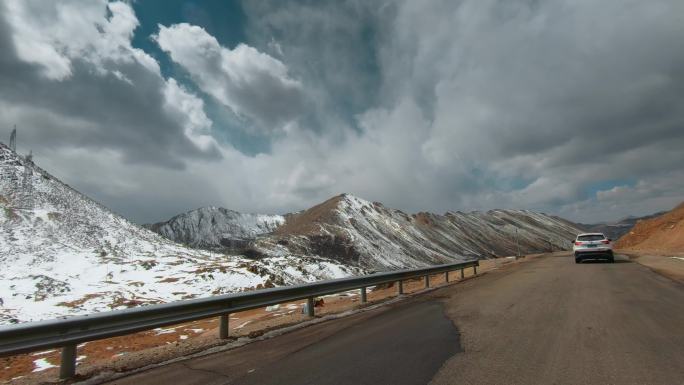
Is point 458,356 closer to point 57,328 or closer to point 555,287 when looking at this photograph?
point 57,328

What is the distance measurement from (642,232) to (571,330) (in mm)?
82725

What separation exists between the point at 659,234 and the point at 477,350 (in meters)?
69.5

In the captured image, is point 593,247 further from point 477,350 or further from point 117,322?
point 117,322

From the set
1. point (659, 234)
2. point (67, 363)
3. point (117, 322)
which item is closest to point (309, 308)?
point (117, 322)

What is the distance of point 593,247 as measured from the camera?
24.8m

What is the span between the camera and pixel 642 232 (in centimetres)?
7469

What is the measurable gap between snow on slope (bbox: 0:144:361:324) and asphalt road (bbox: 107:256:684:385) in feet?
111

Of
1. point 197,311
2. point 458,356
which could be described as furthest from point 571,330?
point 197,311

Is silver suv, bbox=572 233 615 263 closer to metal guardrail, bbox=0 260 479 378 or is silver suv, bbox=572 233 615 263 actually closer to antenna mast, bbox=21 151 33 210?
metal guardrail, bbox=0 260 479 378

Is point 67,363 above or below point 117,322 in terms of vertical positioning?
below

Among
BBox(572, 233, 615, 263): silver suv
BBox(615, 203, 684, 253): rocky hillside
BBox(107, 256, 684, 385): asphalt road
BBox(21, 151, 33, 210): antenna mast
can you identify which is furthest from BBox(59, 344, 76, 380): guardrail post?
BBox(21, 151, 33, 210): antenna mast

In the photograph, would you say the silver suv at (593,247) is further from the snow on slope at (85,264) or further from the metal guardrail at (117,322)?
the snow on slope at (85,264)

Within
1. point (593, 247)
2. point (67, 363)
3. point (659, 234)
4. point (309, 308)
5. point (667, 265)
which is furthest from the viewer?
point (659, 234)

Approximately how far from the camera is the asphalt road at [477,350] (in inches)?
204
